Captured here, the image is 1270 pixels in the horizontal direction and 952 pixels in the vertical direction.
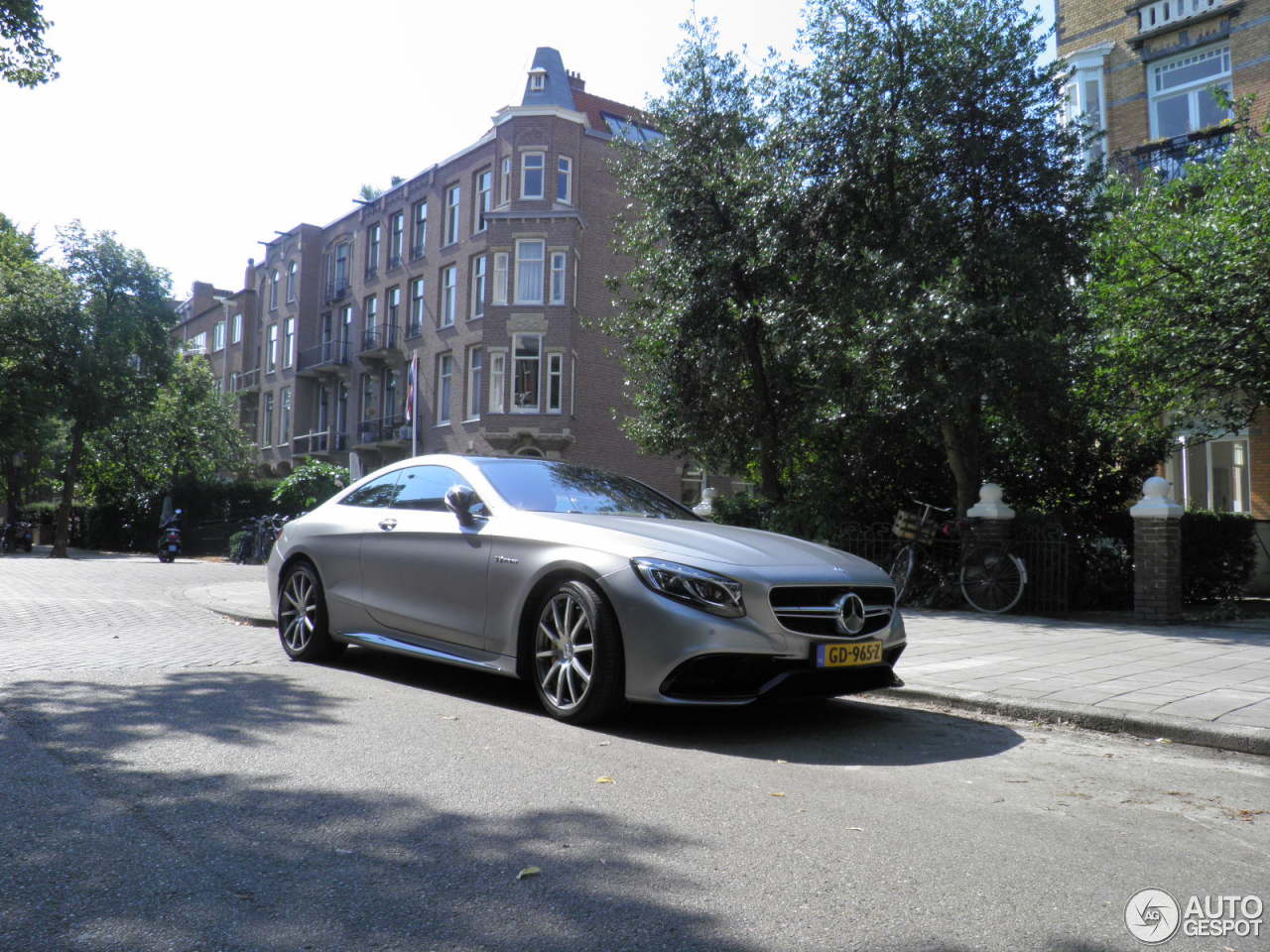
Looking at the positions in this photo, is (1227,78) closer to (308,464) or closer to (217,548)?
(308,464)

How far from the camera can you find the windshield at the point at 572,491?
6121mm

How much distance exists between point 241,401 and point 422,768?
51123 millimetres

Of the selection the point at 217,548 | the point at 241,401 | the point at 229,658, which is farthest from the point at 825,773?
the point at 241,401

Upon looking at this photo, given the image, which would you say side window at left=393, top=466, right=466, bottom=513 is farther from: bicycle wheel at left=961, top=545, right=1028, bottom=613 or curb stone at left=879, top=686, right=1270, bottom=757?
bicycle wheel at left=961, top=545, right=1028, bottom=613

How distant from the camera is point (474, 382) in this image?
34.3m

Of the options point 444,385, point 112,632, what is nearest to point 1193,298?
point 112,632

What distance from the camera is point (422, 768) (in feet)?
13.9

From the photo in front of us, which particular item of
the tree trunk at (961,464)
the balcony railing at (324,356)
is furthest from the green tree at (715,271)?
the balcony railing at (324,356)


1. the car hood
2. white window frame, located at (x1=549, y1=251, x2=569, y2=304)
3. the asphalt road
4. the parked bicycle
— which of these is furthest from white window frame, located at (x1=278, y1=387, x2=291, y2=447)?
the car hood

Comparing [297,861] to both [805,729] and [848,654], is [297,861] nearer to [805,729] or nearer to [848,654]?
[848,654]

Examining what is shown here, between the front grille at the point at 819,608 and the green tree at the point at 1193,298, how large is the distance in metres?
8.83

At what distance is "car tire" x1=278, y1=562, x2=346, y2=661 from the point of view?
277 inches

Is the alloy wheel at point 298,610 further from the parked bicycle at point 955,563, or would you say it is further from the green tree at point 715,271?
the green tree at point 715,271

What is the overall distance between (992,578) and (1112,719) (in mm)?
6702
